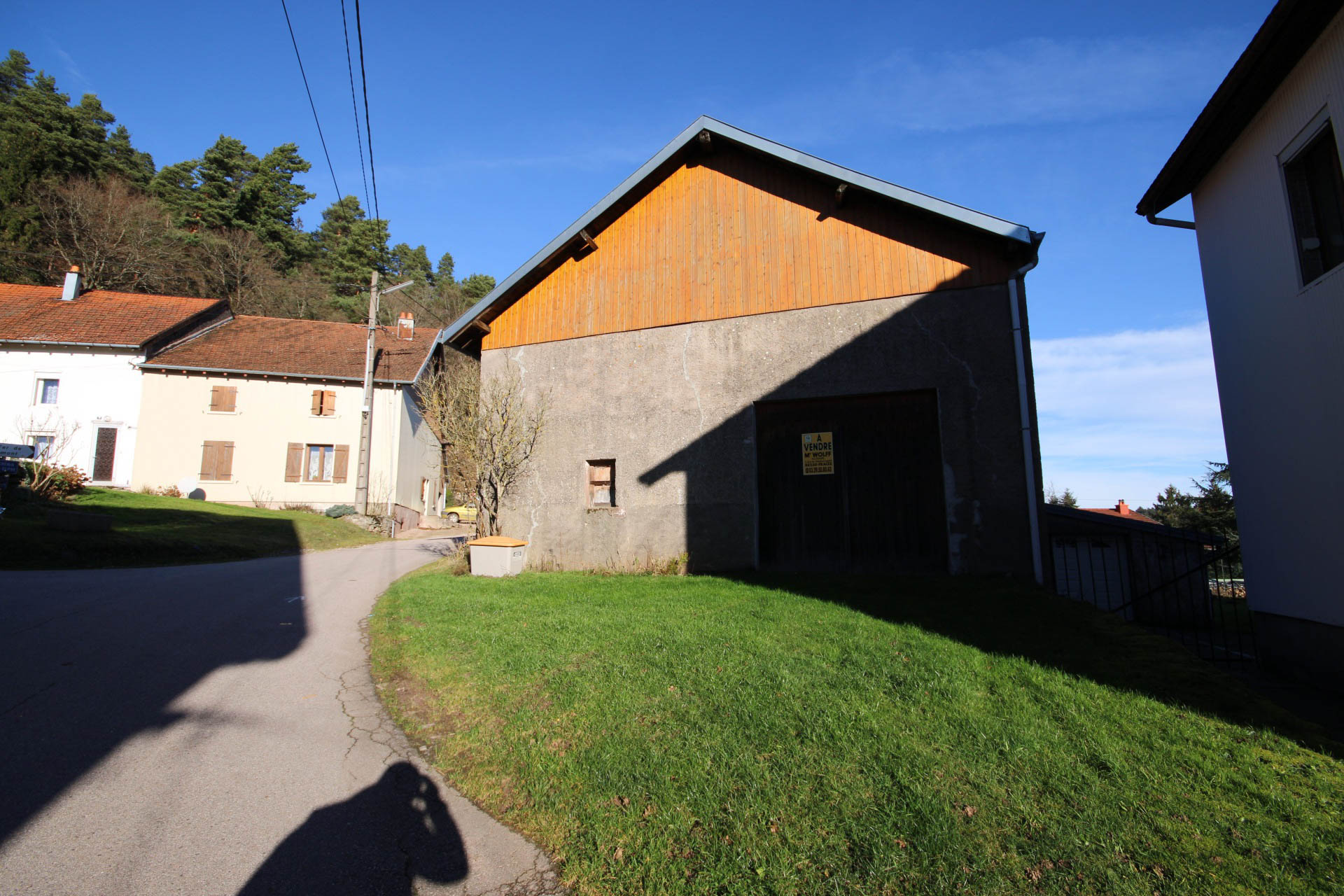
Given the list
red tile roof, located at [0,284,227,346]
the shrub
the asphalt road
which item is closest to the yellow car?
the shrub

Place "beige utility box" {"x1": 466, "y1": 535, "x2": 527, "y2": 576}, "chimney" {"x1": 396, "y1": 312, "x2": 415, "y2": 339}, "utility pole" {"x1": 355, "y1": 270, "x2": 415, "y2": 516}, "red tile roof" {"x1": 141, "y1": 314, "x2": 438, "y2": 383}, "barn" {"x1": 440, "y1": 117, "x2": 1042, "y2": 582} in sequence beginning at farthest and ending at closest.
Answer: "chimney" {"x1": 396, "y1": 312, "x2": 415, "y2": 339} < "red tile roof" {"x1": 141, "y1": 314, "x2": 438, "y2": 383} < "utility pole" {"x1": 355, "y1": 270, "x2": 415, "y2": 516} < "beige utility box" {"x1": 466, "y1": 535, "x2": 527, "y2": 576} < "barn" {"x1": 440, "y1": 117, "x2": 1042, "y2": 582}

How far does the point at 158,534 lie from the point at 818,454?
1466 centimetres

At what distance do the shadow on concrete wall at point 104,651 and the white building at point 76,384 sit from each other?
17.6 m

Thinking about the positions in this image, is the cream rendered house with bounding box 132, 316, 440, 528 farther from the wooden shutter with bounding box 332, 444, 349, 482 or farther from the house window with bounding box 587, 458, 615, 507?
the house window with bounding box 587, 458, 615, 507

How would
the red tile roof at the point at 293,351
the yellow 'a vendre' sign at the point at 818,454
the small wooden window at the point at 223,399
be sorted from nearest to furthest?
the yellow 'a vendre' sign at the point at 818,454
the small wooden window at the point at 223,399
the red tile roof at the point at 293,351

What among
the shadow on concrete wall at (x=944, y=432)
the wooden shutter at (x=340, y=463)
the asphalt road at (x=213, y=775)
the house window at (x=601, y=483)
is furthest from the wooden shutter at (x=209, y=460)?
the shadow on concrete wall at (x=944, y=432)

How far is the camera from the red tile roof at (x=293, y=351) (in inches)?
993

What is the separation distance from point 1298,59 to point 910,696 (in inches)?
294

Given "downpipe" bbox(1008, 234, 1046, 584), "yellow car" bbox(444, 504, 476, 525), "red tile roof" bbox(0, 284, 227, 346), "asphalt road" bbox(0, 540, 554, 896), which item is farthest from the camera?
"yellow car" bbox(444, 504, 476, 525)

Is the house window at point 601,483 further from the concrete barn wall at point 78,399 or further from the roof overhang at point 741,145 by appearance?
the concrete barn wall at point 78,399

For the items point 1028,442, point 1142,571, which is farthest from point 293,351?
point 1142,571

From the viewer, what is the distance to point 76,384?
79.3 ft

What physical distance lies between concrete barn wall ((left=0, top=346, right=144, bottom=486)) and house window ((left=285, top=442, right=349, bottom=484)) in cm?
543

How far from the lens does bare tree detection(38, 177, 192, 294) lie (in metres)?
31.1
